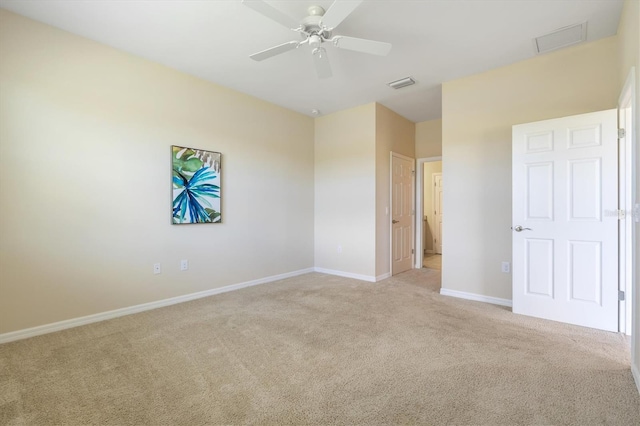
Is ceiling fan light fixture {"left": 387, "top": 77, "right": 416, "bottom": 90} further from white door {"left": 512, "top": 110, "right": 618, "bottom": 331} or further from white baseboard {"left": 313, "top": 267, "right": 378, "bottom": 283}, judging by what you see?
white baseboard {"left": 313, "top": 267, "right": 378, "bottom": 283}

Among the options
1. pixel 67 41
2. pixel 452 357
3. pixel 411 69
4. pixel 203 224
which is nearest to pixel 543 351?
pixel 452 357

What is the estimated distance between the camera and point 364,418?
154cm

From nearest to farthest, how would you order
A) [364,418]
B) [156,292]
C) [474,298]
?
[364,418] < [156,292] < [474,298]

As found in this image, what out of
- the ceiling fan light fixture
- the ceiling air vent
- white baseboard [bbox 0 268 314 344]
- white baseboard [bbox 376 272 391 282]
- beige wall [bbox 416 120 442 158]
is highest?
the ceiling fan light fixture

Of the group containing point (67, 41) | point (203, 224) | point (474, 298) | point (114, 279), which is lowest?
point (474, 298)

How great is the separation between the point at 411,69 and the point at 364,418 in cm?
339

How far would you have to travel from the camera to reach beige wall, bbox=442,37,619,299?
9.54 ft

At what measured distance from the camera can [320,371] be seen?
78.2 inches

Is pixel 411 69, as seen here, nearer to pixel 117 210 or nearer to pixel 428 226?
pixel 117 210

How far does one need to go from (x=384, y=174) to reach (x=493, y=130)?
1.68 meters

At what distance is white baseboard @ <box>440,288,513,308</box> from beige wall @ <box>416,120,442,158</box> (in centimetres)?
272

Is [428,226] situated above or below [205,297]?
above

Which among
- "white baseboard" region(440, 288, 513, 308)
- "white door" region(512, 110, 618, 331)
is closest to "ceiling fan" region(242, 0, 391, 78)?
"white door" region(512, 110, 618, 331)

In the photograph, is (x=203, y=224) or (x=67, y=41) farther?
(x=203, y=224)
